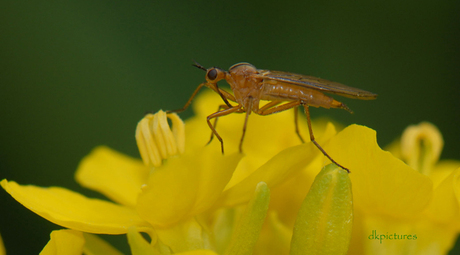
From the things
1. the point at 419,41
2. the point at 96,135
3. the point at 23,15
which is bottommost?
the point at 96,135

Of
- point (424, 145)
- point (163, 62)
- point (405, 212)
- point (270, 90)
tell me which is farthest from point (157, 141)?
point (163, 62)

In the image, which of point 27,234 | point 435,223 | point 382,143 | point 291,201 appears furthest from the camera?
point 382,143

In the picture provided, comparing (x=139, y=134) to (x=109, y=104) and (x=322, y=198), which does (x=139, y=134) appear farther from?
(x=109, y=104)

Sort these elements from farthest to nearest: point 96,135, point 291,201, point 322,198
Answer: point 96,135
point 291,201
point 322,198

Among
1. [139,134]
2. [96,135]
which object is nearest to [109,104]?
[96,135]

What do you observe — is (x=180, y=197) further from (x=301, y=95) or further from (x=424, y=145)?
(x=424, y=145)

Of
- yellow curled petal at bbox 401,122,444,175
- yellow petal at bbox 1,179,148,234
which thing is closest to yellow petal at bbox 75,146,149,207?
yellow petal at bbox 1,179,148,234

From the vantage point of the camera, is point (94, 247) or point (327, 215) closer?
point (327, 215)
